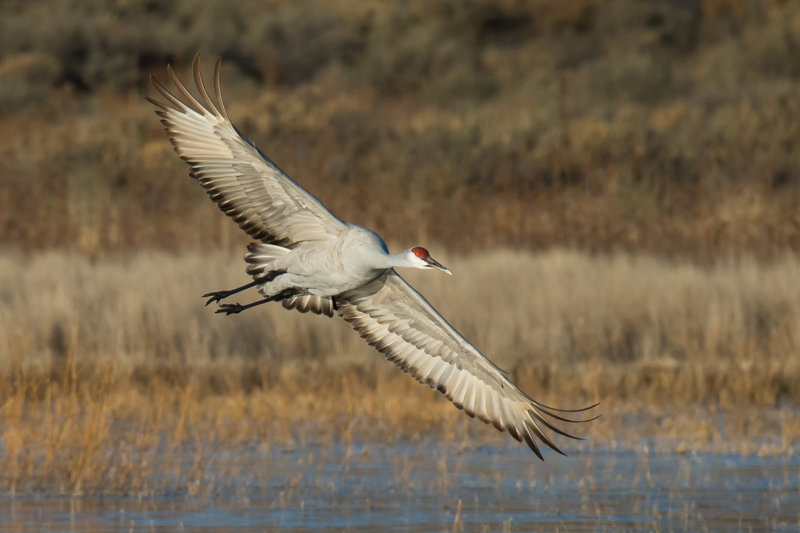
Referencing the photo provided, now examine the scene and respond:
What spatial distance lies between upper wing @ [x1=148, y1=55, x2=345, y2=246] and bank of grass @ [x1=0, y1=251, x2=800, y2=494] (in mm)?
1778

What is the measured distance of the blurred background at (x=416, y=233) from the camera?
1135 cm

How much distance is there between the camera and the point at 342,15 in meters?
40.8

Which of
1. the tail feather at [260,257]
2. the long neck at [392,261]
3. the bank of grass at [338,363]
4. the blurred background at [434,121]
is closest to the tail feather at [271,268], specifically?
the tail feather at [260,257]

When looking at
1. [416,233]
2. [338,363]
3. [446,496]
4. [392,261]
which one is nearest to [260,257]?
[392,261]

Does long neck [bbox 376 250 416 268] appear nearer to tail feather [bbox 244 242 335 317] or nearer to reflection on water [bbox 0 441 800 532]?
tail feather [bbox 244 242 335 317]

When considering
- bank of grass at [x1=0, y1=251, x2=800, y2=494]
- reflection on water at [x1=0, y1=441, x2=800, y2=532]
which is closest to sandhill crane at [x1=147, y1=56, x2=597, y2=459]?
reflection on water at [x1=0, y1=441, x2=800, y2=532]

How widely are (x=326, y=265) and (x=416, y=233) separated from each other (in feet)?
50.6

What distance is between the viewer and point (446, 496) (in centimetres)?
989

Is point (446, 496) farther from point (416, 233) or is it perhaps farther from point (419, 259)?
point (416, 233)

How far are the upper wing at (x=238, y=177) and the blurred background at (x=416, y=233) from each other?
94 centimetres

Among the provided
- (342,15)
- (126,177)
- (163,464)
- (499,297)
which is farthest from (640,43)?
(163,464)

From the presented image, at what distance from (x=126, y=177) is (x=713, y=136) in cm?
1156

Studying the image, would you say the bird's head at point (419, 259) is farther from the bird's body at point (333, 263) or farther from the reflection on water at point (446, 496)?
the reflection on water at point (446, 496)

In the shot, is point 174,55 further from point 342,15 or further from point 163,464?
point 163,464
